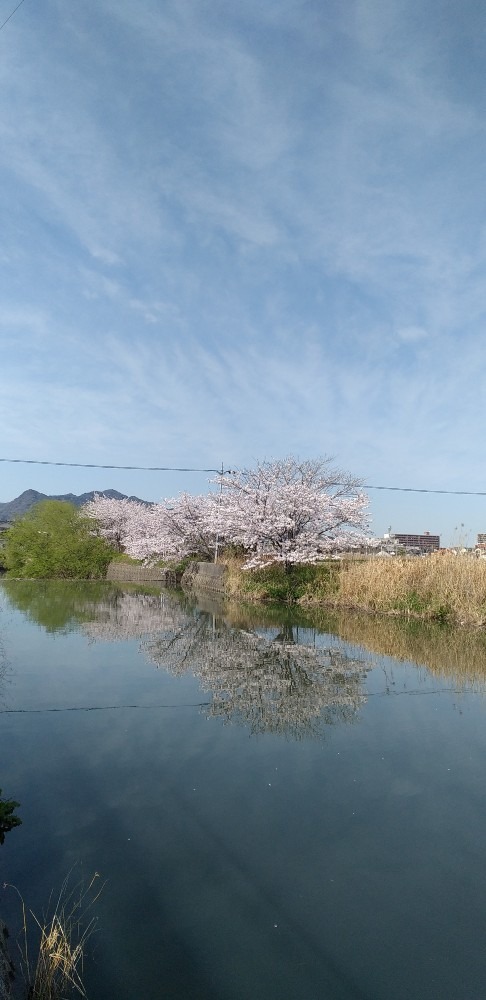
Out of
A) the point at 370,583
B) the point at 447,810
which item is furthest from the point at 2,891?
the point at 370,583

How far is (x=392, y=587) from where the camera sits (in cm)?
1565

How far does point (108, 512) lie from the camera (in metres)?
43.6

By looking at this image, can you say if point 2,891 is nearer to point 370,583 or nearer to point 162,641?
point 162,641

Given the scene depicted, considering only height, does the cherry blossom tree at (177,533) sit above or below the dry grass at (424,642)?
above

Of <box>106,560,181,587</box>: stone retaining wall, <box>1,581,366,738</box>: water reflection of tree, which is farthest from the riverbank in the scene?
<box>106,560,181,587</box>: stone retaining wall

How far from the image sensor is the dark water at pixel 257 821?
276cm

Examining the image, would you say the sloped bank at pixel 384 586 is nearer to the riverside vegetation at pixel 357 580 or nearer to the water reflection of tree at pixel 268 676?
the riverside vegetation at pixel 357 580

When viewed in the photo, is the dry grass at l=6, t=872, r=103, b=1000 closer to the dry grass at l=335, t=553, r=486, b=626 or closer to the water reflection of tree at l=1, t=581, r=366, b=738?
the water reflection of tree at l=1, t=581, r=366, b=738

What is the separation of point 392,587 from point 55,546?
24.9m

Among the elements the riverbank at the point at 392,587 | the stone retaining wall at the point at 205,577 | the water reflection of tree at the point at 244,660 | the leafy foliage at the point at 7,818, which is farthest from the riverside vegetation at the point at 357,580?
the leafy foliage at the point at 7,818

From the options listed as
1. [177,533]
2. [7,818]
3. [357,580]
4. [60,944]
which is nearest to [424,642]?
[357,580]

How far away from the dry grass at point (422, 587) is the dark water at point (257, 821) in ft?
16.5

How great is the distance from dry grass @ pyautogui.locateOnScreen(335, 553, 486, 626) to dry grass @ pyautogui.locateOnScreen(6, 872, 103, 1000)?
38.1 feet

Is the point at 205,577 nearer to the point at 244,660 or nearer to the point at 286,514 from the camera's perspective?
the point at 286,514
